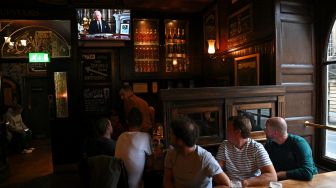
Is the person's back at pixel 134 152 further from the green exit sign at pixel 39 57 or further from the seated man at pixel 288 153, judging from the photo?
the green exit sign at pixel 39 57

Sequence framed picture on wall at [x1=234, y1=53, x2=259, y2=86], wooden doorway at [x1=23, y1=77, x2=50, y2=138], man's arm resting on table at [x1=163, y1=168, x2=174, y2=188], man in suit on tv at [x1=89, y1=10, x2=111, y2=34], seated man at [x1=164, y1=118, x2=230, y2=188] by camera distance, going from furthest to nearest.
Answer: wooden doorway at [x1=23, y1=77, x2=50, y2=138]
man in suit on tv at [x1=89, y1=10, x2=111, y2=34]
framed picture on wall at [x1=234, y1=53, x2=259, y2=86]
man's arm resting on table at [x1=163, y1=168, x2=174, y2=188]
seated man at [x1=164, y1=118, x2=230, y2=188]

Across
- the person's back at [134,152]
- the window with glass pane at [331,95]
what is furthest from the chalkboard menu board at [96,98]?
the window with glass pane at [331,95]

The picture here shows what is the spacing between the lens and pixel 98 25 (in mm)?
4414

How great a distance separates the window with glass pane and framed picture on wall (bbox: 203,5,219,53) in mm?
1881

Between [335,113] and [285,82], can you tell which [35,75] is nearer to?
[285,82]

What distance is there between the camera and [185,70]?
554 centimetres

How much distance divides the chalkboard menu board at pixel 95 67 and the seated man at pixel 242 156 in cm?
352

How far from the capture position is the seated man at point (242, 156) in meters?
2.05

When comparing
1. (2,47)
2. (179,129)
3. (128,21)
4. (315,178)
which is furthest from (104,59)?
(315,178)

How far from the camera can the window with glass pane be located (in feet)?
10.6

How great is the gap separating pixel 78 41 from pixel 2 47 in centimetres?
230

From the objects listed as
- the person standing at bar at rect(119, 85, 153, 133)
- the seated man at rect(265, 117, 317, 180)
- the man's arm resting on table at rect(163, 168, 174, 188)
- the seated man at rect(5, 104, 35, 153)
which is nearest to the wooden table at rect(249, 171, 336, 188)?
the seated man at rect(265, 117, 317, 180)

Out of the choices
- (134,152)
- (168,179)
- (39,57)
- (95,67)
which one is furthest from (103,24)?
(168,179)

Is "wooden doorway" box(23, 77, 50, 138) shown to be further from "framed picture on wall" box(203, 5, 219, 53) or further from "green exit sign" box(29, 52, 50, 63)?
"framed picture on wall" box(203, 5, 219, 53)
